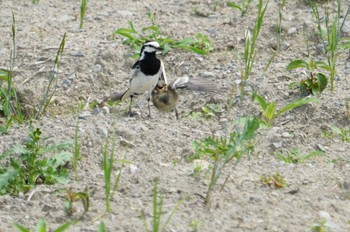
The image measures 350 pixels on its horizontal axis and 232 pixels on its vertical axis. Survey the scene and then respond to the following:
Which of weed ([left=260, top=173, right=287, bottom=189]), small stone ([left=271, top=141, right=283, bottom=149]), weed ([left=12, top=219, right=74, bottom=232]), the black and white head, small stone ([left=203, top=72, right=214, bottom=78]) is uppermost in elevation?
the black and white head

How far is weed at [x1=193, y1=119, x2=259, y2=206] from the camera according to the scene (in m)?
4.93

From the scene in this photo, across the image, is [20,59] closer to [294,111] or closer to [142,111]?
[142,111]

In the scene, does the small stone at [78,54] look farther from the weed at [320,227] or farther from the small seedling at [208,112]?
the weed at [320,227]

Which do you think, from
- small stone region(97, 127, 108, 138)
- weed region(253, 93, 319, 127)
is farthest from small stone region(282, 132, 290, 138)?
small stone region(97, 127, 108, 138)

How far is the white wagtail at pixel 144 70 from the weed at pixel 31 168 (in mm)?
1635

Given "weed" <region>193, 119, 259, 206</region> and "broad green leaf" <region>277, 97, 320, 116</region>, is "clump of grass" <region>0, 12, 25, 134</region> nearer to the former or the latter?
"weed" <region>193, 119, 259, 206</region>

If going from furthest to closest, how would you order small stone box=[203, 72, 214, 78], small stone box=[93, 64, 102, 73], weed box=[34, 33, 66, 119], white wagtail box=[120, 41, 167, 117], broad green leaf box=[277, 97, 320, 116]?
small stone box=[93, 64, 102, 73], small stone box=[203, 72, 214, 78], white wagtail box=[120, 41, 167, 117], broad green leaf box=[277, 97, 320, 116], weed box=[34, 33, 66, 119]

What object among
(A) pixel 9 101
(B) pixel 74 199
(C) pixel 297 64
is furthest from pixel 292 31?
(B) pixel 74 199

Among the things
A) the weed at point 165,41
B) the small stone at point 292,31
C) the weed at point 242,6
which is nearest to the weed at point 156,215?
the weed at point 165,41

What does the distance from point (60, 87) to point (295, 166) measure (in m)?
2.35

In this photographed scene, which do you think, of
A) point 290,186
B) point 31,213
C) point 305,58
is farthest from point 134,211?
point 305,58

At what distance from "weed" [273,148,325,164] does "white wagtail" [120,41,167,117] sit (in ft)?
4.59

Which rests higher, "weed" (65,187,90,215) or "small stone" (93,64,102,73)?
"weed" (65,187,90,215)

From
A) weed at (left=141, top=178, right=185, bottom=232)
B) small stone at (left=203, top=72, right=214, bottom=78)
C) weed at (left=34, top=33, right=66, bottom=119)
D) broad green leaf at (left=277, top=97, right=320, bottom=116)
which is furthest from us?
small stone at (left=203, top=72, right=214, bottom=78)
